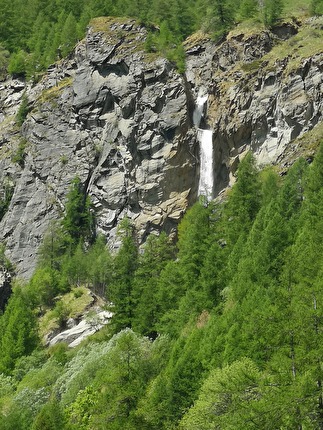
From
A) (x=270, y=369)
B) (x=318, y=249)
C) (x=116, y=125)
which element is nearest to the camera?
(x=270, y=369)

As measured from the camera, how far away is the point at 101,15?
356 ft

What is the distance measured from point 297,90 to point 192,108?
1833 centimetres

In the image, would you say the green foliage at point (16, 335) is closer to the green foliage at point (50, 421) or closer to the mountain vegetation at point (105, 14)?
the green foliage at point (50, 421)

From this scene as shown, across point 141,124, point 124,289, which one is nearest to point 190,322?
point 124,289

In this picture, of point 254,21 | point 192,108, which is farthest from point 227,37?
point 192,108

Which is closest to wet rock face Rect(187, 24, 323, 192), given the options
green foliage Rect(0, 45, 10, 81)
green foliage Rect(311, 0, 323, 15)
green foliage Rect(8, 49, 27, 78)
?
green foliage Rect(311, 0, 323, 15)

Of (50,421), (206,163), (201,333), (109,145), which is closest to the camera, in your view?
(50,421)

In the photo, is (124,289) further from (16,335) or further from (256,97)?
(256,97)

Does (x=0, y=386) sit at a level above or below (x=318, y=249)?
below

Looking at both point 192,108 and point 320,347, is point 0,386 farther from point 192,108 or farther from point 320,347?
point 192,108

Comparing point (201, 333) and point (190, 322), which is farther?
point (190, 322)

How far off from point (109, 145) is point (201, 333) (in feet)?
184

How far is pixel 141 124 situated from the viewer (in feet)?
275

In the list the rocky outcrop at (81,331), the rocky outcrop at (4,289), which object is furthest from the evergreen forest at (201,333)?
the rocky outcrop at (4,289)
